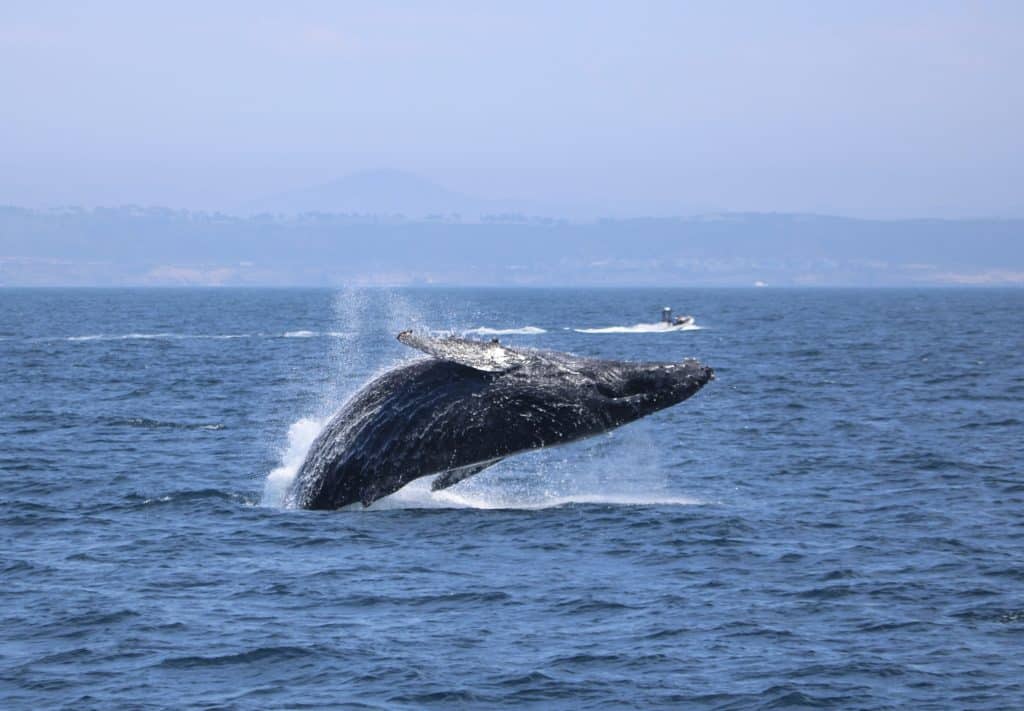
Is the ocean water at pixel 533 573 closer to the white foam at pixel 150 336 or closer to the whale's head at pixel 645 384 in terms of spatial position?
the whale's head at pixel 645 384

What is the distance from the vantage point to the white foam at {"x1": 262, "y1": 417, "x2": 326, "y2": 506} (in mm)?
18984

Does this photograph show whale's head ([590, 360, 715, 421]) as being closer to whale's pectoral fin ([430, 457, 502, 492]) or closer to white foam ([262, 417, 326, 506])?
whale's pectoral fin ([430, 457, 502, 492])

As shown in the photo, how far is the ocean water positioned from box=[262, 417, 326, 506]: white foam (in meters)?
0.18

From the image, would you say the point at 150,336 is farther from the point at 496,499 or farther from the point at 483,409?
the point at 483,409

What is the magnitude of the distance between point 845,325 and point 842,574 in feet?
261

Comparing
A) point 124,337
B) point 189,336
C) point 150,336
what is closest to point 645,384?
point 124,337

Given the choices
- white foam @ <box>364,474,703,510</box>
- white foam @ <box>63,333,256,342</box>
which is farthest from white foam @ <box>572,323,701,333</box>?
white foam @ <box>364,474,703,510</box>

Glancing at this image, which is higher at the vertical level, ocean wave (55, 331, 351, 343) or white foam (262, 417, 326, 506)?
white foam (262, 417, 326, 506)

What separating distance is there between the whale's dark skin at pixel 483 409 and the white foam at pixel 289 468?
3076 mm

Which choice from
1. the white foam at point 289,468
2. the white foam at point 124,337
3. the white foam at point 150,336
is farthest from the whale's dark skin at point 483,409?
the white foam at point 124,337

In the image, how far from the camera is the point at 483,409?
14.9 meters

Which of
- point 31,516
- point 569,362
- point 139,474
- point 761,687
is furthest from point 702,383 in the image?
point 139,474

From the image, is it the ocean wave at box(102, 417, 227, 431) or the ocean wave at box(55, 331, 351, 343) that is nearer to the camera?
the ocean wave at box(102, 417, 227, 431)

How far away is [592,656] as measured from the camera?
12547 millimetres
